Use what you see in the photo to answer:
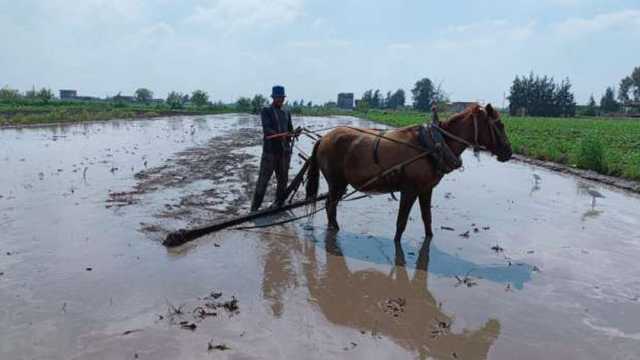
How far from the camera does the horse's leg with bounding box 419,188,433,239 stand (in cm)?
706

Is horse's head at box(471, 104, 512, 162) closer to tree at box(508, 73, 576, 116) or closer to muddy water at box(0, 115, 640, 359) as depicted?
muddy water at box(0, 115, 640, 359)

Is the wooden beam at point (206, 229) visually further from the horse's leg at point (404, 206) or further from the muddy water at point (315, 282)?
the horse's leg at point (404, 206)

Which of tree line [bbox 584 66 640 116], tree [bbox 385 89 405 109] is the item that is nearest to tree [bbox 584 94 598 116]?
tree line [bbox 584 66 640 116]

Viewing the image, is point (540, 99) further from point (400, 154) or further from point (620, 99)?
point (400, 154)

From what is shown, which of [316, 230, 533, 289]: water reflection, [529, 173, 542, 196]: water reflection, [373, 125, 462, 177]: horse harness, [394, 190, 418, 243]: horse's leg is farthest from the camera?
[529, 173, 542, 196]: water reflection

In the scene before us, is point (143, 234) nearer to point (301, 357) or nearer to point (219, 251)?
point (219, 251)

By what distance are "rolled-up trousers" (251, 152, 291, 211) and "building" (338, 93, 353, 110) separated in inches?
5114

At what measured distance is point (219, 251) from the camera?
665cm

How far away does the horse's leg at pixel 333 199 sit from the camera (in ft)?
25.7

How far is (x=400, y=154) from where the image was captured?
22.4 feet

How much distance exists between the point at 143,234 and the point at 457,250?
→ 14.2 feet

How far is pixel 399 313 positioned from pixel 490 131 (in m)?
2.87

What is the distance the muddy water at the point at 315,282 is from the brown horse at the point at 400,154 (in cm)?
76

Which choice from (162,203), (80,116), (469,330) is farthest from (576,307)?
(80,116)
